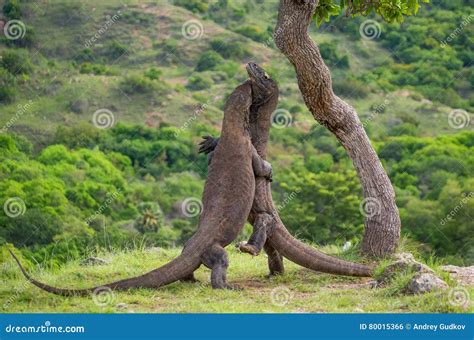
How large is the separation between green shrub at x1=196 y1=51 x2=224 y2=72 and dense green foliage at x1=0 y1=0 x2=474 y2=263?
1.06 feet

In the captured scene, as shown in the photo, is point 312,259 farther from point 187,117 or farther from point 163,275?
point 187,117

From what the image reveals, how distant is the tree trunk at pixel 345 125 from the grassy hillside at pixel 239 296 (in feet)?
1.70

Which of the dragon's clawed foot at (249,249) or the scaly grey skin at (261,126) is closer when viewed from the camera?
the dragon's clawed foot at (249,249)

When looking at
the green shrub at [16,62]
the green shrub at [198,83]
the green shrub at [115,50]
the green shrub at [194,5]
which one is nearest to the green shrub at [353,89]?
the green shrub at [198,83]

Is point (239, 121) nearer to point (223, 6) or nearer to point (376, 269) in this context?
point (376, 269)

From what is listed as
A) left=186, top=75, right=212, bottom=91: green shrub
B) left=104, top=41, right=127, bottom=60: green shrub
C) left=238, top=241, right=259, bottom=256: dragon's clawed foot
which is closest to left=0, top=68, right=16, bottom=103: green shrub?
left=104, top=41, right=127, bottom=60: green shrub

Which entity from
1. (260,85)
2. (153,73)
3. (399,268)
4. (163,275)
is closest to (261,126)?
(260,85)

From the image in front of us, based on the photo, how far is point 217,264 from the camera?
9281mm

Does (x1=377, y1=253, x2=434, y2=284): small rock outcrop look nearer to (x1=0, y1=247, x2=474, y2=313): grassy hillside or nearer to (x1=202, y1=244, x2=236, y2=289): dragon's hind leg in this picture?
(x1=0, y1=247, x2=474, y2=313): grassy hillside

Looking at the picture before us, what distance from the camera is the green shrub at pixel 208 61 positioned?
218 ft

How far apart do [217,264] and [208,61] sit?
58.7m

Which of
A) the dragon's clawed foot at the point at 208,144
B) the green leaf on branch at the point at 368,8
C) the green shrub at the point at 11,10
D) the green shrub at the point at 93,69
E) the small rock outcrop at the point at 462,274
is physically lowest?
the green shrub at the point at 93,69

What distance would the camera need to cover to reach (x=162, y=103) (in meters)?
60.1

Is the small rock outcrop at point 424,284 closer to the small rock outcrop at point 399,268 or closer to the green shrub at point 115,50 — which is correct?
the small rock outcrop at point 399,268
